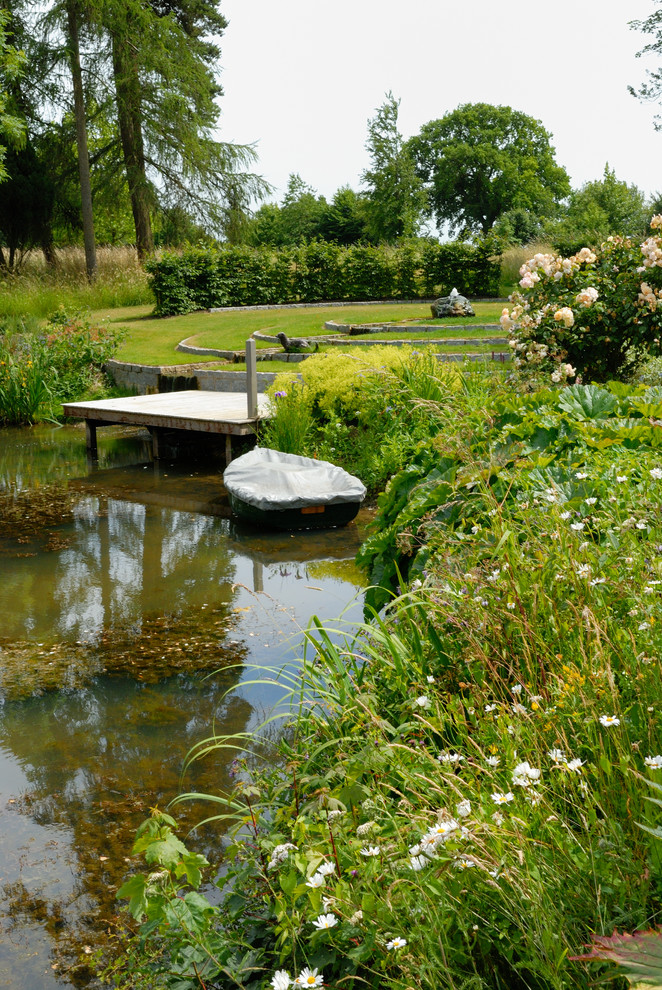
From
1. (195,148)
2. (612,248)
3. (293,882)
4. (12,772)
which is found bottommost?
(12,772)

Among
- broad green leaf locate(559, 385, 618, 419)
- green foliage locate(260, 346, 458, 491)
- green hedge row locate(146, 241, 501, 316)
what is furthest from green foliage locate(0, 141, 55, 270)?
broad green leaf locate(559, 385, 618, 419)

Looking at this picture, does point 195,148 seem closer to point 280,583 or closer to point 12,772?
point 280,583

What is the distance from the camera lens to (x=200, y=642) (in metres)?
4.92

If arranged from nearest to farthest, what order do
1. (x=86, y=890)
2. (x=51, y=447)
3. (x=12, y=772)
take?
(x=86, y=890) < (x=12, y=772) < (x=51, y=447)

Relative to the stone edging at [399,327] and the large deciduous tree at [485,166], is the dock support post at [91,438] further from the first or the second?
the large deciduous tree at [485,166]

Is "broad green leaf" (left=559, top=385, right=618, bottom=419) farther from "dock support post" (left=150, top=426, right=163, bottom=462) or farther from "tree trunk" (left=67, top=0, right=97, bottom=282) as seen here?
"tree trunk" (left=67, top=0, right=97, bottom=282)

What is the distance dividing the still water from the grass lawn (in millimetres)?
6601

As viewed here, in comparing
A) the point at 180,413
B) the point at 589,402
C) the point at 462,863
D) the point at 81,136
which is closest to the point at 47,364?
the point at 180,413

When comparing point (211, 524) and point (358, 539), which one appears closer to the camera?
point (358, 539)

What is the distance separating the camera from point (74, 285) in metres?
21.7

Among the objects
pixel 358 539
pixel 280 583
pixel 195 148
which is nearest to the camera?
pixel 280 583

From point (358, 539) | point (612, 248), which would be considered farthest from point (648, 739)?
point (612, 248)

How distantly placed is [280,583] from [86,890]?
3.16 meters

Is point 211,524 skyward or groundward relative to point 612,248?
groundward
